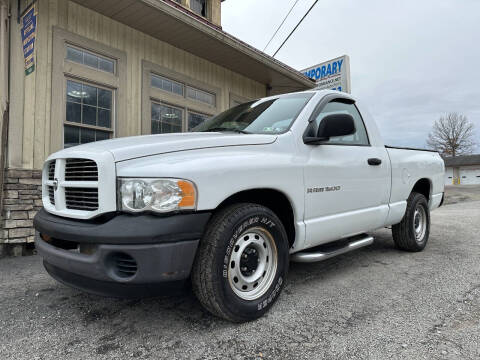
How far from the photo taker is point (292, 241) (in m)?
2.78

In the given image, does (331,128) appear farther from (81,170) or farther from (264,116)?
(81,170)

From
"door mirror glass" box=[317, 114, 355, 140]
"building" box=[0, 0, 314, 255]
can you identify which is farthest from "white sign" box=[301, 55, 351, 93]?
"door mirror glass" box=[317, 114, 355, 140]

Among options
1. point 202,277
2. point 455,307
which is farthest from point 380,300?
point 202,277

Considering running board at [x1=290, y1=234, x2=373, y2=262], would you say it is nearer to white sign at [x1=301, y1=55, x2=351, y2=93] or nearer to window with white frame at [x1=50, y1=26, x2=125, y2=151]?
window with white frame at [x1=50, y1=26, x2=125, y2=151]

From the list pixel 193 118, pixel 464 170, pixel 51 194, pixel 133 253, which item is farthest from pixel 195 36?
pixel 464 170

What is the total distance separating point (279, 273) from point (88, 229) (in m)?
1.42

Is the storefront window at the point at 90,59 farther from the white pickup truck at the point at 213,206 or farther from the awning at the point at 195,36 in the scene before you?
the white pickup truck at the point at 213,206

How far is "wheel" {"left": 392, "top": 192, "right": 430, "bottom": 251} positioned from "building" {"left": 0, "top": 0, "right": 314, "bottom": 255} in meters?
4.76

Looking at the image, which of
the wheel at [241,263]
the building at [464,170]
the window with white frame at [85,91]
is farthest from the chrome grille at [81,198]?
the building at [464,170]

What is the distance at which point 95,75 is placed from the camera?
5.71 meters

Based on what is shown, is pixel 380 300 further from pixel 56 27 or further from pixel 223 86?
pixel 223 86

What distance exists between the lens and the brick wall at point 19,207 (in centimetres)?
464

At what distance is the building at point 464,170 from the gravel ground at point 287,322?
1918 inches

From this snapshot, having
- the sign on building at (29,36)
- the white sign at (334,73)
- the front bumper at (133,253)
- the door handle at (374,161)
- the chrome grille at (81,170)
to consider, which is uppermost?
the white sign at (334,73)
